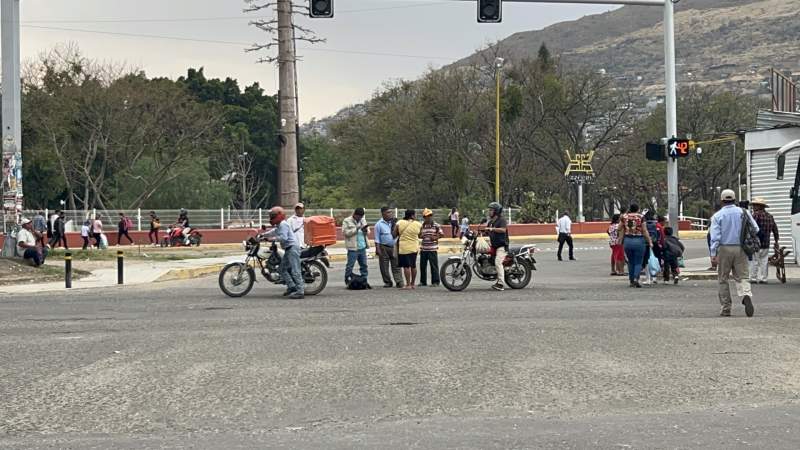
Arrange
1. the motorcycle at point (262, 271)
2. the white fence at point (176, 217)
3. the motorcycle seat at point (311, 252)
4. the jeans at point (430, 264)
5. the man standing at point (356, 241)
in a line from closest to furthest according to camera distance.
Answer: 1. the motorcycle at point (262, 271)
2. the motorcycle seat at point (311, 252)
3. the man standing at point (356, 241)
4. the jeans at point (430, 264)
5. the white fence at point (176, 217)

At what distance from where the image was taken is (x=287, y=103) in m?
36.0

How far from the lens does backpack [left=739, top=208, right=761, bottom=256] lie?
1390 cm

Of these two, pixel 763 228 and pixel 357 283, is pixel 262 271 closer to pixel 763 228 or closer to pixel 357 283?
pixel 357 283

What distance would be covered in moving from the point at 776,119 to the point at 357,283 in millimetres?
14938

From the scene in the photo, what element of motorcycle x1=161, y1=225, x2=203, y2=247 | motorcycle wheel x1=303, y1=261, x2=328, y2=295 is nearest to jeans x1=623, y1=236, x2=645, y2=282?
motorcycle wheel x1=303, y1=261, x2=328, y2=295

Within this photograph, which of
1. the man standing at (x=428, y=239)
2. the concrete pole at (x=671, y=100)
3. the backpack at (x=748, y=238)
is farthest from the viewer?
the concrete pole at (x=671, y=100)

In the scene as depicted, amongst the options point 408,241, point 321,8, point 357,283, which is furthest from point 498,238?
point 321,8

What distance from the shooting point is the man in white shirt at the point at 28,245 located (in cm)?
2383

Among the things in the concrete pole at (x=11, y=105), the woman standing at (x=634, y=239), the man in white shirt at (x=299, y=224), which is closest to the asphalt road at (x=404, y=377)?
the woman standing at (x=634, y=239)

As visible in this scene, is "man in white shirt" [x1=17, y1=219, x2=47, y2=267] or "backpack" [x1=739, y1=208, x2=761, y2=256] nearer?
"backpack" [x1=739, y1=208, x2=761, y2=256]

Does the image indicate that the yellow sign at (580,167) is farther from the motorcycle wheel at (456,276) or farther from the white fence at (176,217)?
the motorcycle wheel at (456,276)

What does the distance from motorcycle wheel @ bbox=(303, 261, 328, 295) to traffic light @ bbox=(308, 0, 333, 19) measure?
5.09 metres

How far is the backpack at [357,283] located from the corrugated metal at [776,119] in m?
14.3

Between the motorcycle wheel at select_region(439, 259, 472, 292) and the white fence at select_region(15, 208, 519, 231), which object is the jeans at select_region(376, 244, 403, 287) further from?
the white fence at select_region(15, 208, 519, 231)
